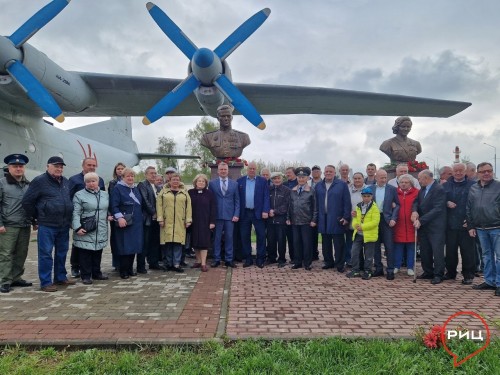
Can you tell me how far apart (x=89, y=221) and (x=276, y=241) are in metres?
3.54

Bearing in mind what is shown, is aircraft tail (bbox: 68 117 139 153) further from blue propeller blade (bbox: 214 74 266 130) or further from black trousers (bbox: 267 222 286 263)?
black trousers (bbox: 267 222 286 263)

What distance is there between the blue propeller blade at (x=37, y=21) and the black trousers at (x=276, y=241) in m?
6.49

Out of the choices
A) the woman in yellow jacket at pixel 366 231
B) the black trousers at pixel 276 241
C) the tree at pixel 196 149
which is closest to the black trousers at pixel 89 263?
the black trousers at pixel 276 241

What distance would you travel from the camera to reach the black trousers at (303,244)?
22.2ft

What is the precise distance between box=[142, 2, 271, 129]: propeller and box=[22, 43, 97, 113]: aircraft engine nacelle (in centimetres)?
211

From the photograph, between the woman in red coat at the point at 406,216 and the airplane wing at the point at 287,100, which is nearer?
the woman in red coat at the point at 406,216

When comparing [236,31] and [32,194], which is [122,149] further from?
[32,194]

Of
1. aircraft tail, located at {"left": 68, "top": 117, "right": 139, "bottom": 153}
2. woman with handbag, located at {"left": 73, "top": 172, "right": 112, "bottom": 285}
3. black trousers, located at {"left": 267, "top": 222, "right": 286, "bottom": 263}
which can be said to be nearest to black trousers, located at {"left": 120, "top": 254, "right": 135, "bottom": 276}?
woman with handbag, located at {"left": 73, "top": 172, "right": 112, "bottom": 285}

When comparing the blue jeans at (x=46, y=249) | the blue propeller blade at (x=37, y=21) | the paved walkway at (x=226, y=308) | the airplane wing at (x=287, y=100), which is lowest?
the paved walkway at (x=226, y=308)

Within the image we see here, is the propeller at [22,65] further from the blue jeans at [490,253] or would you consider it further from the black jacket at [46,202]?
the blue jeans at [490,253]

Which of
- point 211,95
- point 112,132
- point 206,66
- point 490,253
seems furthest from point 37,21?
point 112,132

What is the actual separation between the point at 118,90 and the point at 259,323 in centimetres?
896

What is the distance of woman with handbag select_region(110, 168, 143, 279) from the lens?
5.90 meters

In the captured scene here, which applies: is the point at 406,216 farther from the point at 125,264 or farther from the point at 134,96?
the point at 134,96
